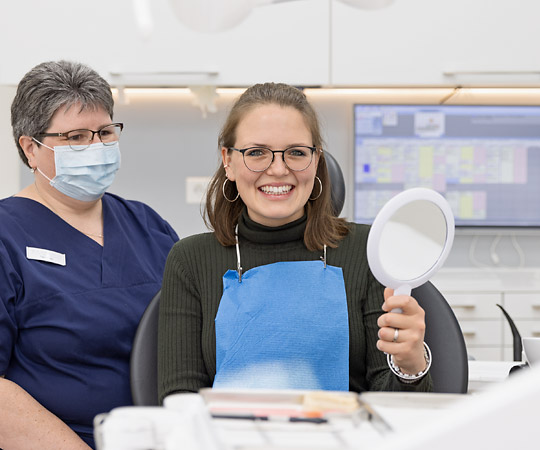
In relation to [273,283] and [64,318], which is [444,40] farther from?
[64,318]

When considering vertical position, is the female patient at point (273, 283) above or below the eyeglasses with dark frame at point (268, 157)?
below

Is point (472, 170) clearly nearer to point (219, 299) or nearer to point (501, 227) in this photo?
point (501, 227)

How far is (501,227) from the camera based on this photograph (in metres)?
2.87

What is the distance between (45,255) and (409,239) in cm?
82

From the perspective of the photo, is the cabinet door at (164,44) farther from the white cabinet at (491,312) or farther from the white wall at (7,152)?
the white cabinet at (491,312)

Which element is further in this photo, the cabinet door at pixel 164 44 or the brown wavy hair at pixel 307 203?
the cabinet door at pixel 164 44

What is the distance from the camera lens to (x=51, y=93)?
1.32 m

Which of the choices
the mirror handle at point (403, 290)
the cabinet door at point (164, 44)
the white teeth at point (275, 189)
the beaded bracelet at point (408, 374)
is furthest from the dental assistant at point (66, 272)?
the cabinet door at point (164, 44)

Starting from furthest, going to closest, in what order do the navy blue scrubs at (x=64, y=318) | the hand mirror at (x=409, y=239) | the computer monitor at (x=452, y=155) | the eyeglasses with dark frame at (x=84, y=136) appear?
the computer monitor at (x=452, y=155)
the eyeglasses with dark frame at (x=84, y=136)
the navy blue scrubs at (x=64, y=318)
the hand mirror at (x=409, y=239)

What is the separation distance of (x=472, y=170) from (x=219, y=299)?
1985mm

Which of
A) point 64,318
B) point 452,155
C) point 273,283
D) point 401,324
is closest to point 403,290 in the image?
point 401,324

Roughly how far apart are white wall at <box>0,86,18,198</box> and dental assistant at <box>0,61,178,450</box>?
1280 millimetres

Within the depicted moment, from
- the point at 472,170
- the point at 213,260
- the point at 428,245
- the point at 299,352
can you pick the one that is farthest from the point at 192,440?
the point at 472,170

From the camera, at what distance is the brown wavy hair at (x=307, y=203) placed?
1233 millimetres
